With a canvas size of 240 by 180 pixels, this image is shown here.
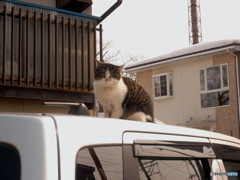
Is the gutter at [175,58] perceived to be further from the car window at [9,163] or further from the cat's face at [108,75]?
the car window at [9,163]

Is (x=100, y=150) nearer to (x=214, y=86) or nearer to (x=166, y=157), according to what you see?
(x=166, y=157)

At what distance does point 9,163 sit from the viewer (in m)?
1.63

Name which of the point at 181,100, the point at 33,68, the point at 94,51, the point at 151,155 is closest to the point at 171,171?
the point at 151,155

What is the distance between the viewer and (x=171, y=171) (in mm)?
2271

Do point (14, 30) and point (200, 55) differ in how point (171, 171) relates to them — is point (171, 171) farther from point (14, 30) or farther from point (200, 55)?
point (200, 55)

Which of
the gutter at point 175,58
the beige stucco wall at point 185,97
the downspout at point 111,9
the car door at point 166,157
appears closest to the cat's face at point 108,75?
the car door at point 166,157

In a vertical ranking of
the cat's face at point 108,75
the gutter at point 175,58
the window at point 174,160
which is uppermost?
the gutter at point 175,58

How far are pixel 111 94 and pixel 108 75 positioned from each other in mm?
249

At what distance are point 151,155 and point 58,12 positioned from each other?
7.50 metres

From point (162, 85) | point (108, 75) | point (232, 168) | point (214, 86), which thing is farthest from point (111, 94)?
point (162, 85)

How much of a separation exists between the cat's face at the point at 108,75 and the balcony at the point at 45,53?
320 cm

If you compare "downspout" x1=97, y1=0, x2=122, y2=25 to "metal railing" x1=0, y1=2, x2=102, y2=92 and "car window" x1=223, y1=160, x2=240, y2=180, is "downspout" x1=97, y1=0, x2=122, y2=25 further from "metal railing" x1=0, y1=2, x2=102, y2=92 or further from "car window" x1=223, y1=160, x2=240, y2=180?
"car window" x1=223, y1=160, x2=240, y2=180

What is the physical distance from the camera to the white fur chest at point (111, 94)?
5.01 m

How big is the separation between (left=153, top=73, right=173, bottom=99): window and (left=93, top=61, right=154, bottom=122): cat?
1636cm
